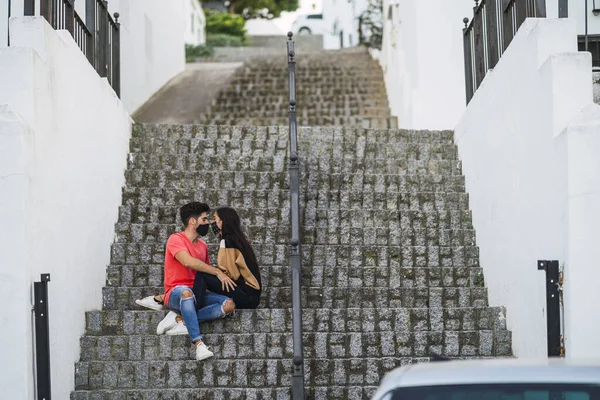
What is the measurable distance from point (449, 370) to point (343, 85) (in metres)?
14.4

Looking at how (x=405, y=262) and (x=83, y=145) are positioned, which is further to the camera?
(x=405, y=262)

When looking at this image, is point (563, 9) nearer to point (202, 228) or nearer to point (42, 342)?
point (202, 228)

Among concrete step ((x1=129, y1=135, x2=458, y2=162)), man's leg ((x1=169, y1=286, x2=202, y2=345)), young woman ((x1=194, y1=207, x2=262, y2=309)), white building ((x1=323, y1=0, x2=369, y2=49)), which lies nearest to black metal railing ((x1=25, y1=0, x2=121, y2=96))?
concrete step ((x1=129, y1=135, x2=458, y2=162))

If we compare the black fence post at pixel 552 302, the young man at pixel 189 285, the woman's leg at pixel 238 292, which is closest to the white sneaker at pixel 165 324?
the young man at pixel 189 285

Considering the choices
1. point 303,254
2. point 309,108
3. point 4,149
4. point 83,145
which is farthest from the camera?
point 309,108

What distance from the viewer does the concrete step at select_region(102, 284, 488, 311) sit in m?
9.27

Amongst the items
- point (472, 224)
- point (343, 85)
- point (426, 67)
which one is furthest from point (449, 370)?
point (343, 85)

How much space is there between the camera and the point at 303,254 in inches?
384

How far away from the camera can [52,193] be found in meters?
7.97

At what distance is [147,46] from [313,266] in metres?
9.37

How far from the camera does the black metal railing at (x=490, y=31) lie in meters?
8.91

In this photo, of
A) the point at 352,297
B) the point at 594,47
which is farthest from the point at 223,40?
the point at 352,297

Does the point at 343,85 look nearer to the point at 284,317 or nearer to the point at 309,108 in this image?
the point at 309,108

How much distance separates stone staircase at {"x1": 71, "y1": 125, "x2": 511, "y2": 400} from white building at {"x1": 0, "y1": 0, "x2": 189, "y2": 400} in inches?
12.9
